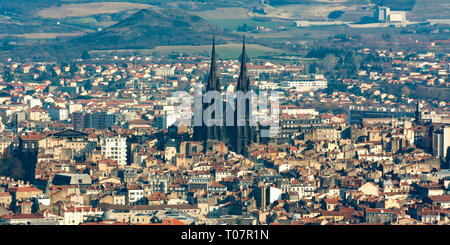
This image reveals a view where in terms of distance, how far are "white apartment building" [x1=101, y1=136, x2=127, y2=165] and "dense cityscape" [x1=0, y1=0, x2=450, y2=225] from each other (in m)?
0.04

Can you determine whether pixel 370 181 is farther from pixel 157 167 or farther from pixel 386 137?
pixel 386 137

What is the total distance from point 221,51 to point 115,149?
195 feet

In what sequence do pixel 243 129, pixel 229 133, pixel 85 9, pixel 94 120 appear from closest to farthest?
pixel 229 133 → pixel 243 129 → pixel 94 120 → pixel 85 9

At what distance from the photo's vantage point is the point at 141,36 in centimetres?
11169

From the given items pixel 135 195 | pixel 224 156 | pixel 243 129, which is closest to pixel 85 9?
pixel 243 129

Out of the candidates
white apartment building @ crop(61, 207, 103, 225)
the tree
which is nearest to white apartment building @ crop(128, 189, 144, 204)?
white apartment building @ crop(61, 207, 103, 225)

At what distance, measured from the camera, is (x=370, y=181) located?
120 ft

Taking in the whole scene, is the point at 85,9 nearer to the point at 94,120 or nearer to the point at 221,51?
the point at 221,51

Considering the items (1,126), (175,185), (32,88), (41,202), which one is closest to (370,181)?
(175,185)

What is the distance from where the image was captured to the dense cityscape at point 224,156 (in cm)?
2938

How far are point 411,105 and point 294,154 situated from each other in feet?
93.8

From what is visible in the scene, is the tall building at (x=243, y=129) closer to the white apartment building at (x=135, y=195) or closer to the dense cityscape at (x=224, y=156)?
the dense cityscape at (x=224, y=156)
